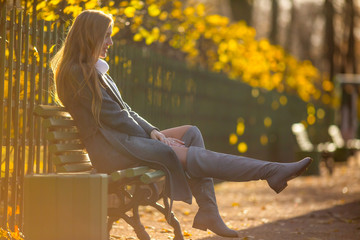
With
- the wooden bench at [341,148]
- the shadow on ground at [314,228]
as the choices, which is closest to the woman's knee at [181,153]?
the shadow on ground at [314,228]

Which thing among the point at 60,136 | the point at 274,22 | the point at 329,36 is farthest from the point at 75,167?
the point at 329,36

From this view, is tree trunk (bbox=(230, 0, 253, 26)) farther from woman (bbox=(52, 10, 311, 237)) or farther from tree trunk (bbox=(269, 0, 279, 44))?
woman (bbox=(52, 10, 311, 237))

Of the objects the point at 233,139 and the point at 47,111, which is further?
the point at 233,139

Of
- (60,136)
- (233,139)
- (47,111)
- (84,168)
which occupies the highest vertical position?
(47,111)

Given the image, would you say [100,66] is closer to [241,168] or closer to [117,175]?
[117,175]

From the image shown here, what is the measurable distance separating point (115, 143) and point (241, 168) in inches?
35.0

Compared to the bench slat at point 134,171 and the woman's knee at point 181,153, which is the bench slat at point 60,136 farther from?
the woman's knee at point 181,153

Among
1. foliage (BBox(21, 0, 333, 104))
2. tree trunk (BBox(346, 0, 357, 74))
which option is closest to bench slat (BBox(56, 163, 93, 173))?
foliage (BBox(21, 0, 333, 104))

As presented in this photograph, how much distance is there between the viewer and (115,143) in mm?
5324

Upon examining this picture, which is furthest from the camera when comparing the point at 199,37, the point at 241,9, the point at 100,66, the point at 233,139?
the point at 241,9

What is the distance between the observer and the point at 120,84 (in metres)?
8.82

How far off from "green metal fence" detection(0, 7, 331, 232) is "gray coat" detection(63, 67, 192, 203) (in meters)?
0.81

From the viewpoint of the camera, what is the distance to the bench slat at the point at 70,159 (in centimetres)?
518

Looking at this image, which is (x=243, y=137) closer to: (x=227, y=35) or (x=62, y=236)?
(x=227, y=35)
